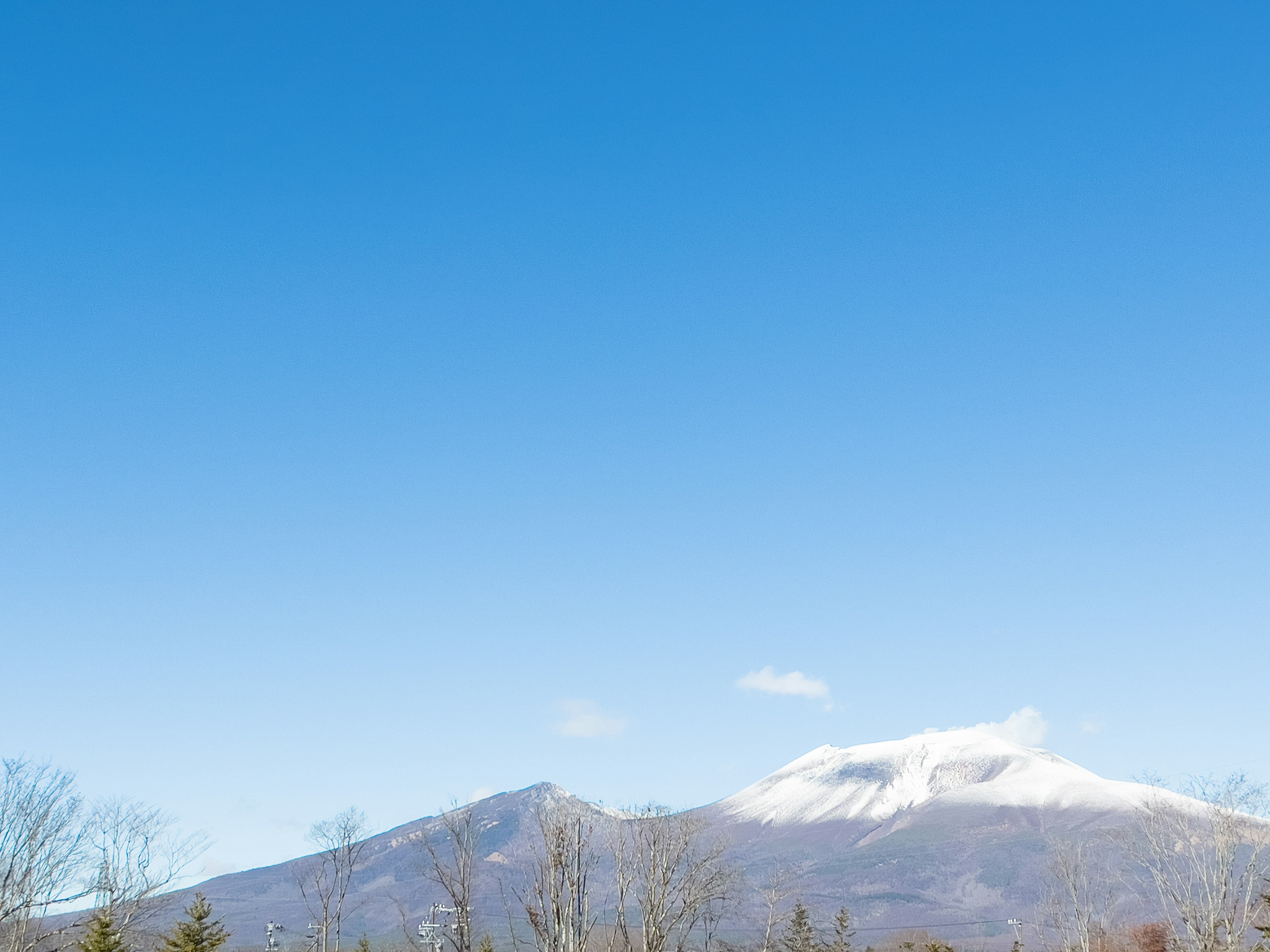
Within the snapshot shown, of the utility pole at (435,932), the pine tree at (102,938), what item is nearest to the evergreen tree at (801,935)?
the utility pole at (435,932)

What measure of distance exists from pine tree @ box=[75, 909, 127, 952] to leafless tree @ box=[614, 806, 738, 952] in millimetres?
21184

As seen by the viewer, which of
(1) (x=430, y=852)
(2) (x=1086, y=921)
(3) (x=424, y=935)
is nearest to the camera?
(1) (x=430, y=852)

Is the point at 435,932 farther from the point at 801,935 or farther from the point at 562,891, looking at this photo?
the point at 562,891

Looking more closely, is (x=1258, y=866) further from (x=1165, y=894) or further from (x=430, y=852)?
(x=430, y=852)

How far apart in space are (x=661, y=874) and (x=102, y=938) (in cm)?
2451

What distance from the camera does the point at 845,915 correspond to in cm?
9381

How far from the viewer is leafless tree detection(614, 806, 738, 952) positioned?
49.3 metres

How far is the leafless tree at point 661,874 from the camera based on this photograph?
4934 cm

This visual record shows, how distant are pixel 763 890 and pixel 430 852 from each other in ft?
162

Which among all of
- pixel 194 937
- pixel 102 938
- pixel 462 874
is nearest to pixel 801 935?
pixel 462 874

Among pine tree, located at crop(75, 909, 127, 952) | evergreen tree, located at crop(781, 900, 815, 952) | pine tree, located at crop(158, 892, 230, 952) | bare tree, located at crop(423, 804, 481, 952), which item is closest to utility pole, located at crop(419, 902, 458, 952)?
bare tree, located at crop(423, 804, 481, 952)

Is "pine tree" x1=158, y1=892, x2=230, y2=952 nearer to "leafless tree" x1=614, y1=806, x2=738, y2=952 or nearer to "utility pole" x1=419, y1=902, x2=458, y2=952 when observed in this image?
"leafless tree" x1=614, y1=806, x2=738, y2=952

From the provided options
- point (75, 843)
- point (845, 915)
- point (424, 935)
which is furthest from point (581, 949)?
point (424, 935)

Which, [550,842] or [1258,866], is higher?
[550,842]
